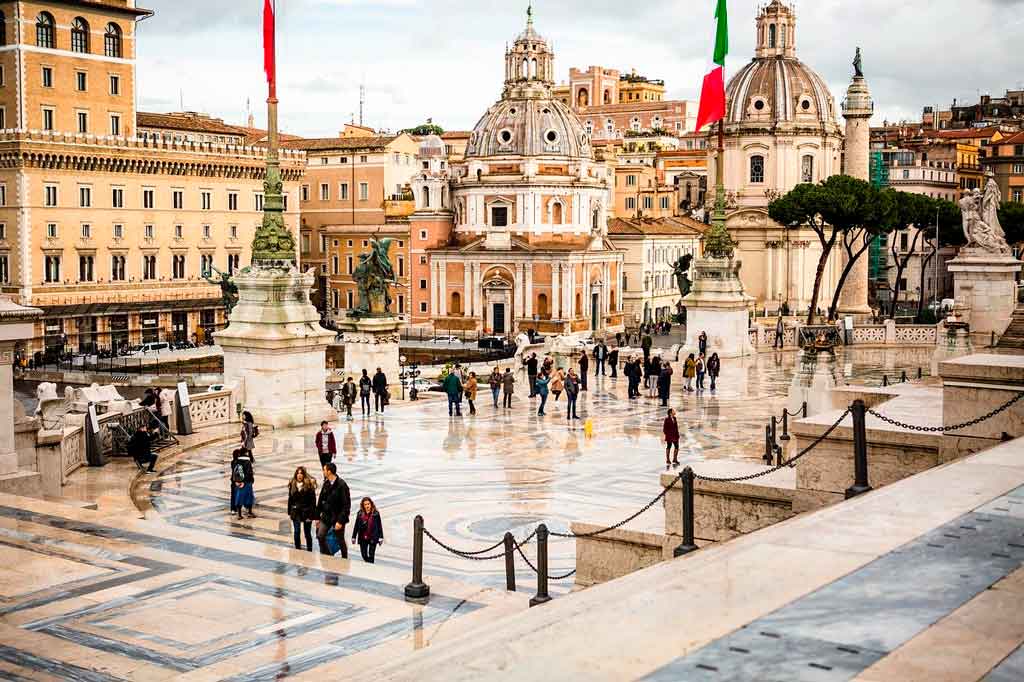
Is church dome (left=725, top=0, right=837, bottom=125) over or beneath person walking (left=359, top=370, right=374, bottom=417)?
over

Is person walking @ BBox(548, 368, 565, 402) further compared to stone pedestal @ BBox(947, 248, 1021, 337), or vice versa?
stone pedestal @ BBox(947, 248, 1021, 337)

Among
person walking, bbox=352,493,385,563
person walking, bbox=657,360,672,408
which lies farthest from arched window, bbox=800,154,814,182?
person walking, bbox=352,493,385,563

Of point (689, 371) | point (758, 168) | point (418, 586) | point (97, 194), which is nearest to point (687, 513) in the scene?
point (418, 586)

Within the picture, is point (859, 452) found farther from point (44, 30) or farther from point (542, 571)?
point (44, 30)

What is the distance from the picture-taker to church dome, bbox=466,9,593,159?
77.4m

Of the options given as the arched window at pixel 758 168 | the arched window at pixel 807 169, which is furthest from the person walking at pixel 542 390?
the arched window at pixel 807 169

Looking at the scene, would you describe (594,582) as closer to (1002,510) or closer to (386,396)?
(1002,510)

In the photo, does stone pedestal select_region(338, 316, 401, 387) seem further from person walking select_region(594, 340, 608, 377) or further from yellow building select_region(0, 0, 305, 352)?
yellow building select_region(0, 0, 305, 352)

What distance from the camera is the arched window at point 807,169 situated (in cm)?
7400

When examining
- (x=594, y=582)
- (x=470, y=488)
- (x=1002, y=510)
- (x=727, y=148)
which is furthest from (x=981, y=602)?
(x=727, y=148)

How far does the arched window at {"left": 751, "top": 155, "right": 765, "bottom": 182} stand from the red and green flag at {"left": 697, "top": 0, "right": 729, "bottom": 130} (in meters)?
38.5

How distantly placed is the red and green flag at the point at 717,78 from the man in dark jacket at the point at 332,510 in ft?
76.6

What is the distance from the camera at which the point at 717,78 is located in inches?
1387

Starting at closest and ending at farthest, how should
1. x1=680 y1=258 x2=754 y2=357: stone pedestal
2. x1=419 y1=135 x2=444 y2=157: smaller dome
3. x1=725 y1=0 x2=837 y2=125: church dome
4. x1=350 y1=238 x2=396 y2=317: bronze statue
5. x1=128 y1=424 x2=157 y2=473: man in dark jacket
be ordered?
1. x1=128 y1=424 x2=157 y2=473: man in dark jacket
2. x1=350 y1=238 x2=396 y2=317: bronze statue
3. x1=680 y1=258 x2=754 y2=357: stone pedestal
4. x1=725 y1=0 x2=837 y2=125: church dome
5. x1=419 y1=135 x2=444 y2=157: smaller dome
